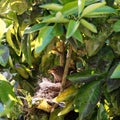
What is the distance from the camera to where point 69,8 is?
2.64 ft

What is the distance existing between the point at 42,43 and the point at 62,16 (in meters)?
0.08

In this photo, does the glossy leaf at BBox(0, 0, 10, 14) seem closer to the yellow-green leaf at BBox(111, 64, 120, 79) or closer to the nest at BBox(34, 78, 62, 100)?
the nest at BBox(34, 78, 62, 100)

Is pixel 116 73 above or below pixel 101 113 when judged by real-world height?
above

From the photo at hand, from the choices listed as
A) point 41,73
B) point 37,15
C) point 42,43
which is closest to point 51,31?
point 42,43

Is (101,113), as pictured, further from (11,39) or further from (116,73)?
(11,39)

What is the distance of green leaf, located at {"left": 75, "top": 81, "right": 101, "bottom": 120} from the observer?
881mm

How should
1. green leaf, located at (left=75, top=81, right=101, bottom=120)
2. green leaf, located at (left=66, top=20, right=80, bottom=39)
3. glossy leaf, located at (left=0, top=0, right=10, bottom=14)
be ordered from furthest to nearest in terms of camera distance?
glossy leaf, located at (left=0, top=0, right=10, bottom=14)
green leaf, located at (left=75, top=81, right=101, bottom=120)
green leaf, located at (left=66, top=20, right=80, bottom=39)

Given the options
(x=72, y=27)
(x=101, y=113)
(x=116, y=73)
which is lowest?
(x=101, y=113)

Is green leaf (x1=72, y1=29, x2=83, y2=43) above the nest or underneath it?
above

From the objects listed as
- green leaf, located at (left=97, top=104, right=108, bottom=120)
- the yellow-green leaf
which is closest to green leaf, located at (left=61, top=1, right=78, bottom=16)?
the yellow-green leaf

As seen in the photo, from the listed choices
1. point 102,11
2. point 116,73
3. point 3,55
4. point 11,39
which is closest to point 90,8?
point 102,11

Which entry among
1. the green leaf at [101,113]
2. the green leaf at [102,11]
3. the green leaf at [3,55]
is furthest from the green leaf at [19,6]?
the green leaf at [101,113]

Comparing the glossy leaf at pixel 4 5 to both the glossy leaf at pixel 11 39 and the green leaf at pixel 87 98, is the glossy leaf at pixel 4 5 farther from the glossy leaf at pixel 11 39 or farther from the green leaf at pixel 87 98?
the green leaf at pixel 87 98

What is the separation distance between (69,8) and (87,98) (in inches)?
8.8
